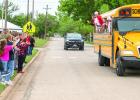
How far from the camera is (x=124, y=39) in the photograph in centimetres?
2009

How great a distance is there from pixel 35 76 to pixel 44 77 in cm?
61

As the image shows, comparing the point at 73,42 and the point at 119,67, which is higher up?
the point at 73,42

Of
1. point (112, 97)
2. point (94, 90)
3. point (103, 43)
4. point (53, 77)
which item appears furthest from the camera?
point (103, 43)

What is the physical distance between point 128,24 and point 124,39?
127cm

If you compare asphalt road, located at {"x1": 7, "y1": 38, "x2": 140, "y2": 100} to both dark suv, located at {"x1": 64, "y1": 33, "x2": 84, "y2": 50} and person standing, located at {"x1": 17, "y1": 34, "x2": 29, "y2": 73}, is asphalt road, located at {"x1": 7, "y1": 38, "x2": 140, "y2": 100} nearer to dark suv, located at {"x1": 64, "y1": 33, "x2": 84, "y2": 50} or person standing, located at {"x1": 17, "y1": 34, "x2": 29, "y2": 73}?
person standing, located at {"x1": 17, "y1": 34, "x2": 29, "y2": 73}

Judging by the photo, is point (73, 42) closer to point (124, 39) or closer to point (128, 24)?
point (128, 24)

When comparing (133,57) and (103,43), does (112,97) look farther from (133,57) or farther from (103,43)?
(103,43)

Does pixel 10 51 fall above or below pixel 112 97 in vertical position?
above

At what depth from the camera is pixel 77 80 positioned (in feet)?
61.3

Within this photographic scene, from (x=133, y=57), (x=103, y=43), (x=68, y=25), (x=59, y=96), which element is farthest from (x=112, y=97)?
(x=68, y=25)

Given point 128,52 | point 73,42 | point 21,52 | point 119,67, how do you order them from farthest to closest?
point 73,42 < point 21,52 < point 119,67 < point 128,52

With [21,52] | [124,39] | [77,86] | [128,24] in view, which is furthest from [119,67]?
[21,52]

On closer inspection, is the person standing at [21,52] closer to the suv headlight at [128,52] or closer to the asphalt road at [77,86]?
the asphalt road at [77,86]

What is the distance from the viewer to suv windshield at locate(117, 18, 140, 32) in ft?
68.8
